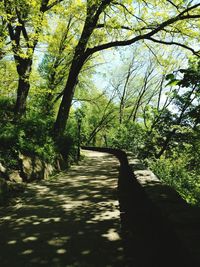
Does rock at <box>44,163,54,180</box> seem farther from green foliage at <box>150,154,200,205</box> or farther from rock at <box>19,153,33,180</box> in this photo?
green foliage at <box>150,154,200,205</box>

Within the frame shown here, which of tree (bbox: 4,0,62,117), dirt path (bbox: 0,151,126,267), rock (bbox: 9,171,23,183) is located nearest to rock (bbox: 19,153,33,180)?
rock (bbox: 9,171,23,183)

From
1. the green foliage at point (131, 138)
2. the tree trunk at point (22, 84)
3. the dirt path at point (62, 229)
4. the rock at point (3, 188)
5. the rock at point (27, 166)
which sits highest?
the tree trunk at point (22, 84)

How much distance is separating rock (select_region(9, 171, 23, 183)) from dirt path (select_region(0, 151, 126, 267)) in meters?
0.42

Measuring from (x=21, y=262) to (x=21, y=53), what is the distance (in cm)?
1154

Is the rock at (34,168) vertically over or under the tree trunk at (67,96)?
under

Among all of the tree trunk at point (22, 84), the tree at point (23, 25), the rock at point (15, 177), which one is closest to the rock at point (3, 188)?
the rock at point (15, 177)

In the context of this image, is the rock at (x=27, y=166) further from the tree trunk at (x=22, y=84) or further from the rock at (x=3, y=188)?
the tree trunk at (x=22, y=84)

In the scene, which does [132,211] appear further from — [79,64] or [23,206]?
[79,64]

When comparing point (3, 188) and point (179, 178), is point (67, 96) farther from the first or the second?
point (179, 178)

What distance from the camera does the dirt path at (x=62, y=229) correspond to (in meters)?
4.23

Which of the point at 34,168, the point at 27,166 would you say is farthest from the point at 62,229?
the point at 34,168

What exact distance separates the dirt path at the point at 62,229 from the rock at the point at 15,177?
1.38 ft

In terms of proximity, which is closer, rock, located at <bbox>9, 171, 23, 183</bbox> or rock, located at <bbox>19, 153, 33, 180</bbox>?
rock, located at <bbox>9, 171, 23, 183</bbox>

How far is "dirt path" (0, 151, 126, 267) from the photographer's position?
423 cm
